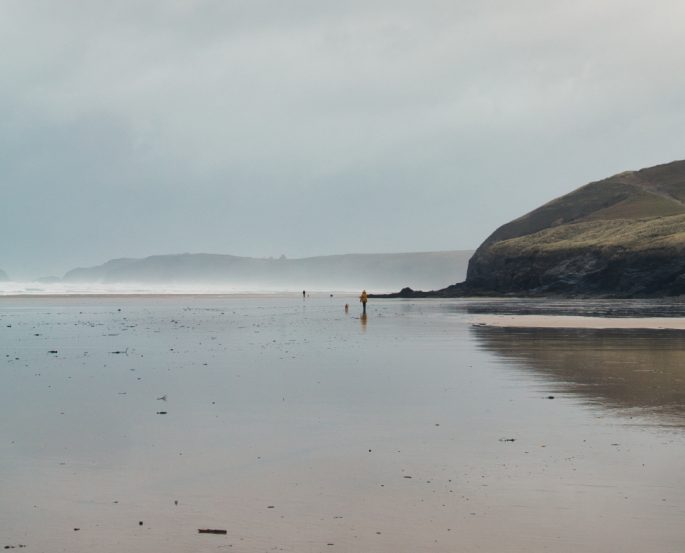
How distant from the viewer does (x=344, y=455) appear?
1227cm

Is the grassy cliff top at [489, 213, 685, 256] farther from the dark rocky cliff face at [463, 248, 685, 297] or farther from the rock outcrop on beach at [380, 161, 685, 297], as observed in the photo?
the dark rocky cliff face at [463, 248, 685, 297]

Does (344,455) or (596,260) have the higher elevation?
(596,260)

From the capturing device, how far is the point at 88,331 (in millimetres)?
42688

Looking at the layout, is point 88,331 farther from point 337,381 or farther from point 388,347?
point 337,381

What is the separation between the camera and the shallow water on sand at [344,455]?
849cm

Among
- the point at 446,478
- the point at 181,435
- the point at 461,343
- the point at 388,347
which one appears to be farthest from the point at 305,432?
the point at 461,343

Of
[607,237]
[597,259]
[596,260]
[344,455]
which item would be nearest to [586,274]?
[596,260]

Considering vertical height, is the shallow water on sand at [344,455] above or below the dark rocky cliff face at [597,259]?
below

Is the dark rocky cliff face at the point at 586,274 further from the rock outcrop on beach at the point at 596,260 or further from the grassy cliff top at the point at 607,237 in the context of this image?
the grassy cliff top at the point at 607,237

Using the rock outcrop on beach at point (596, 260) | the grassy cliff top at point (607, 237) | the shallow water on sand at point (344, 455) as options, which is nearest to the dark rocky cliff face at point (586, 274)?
the rock outcrop on beach at point (596, 260)

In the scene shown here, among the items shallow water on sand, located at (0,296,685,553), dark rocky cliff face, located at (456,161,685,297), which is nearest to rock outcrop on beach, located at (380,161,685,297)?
dark rocky cliff face, located at (456,161,685,297)

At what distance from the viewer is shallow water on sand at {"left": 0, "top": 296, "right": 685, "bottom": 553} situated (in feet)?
27.9

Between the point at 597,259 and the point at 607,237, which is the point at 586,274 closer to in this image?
the point at 597,259

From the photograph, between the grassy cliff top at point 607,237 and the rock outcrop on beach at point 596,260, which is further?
the grassy cliff top at point 607,237
